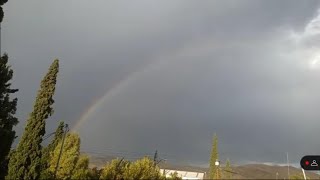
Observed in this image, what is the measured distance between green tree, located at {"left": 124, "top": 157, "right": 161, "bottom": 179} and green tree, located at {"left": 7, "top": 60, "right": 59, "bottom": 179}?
33805 millimetres

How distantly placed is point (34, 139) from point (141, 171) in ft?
128

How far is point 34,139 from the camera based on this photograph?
42438 mm

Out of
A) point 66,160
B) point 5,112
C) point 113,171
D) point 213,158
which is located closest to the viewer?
point 5,112

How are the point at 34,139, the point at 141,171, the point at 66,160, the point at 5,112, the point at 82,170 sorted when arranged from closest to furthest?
the point at 5,112, the point at 34,139, the point at 66,160, the point at 82,170, the point at 141,171

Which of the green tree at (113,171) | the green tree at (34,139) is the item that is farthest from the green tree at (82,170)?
the green tree at (34,139)

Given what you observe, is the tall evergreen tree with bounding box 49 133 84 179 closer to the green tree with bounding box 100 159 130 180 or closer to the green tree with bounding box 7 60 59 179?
the green tree with bounding box 100 159 130 180

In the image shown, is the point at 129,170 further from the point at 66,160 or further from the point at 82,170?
the point at 66,160

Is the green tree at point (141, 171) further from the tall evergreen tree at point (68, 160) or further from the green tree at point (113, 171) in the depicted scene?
the tall evergreen tree at point (68, 160)

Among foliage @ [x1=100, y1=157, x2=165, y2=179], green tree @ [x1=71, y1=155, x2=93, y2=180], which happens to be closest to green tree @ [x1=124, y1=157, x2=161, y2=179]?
foliage @ [x1=100, y1=157, x2=165, y2=179]

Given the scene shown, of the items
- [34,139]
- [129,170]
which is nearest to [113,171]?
[129,170]

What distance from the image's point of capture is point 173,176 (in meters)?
95.6

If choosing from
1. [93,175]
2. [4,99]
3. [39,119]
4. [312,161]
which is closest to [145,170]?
[93,175]

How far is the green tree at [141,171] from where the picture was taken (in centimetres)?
7550

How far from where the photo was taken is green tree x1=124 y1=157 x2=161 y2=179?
7550 centimetres
